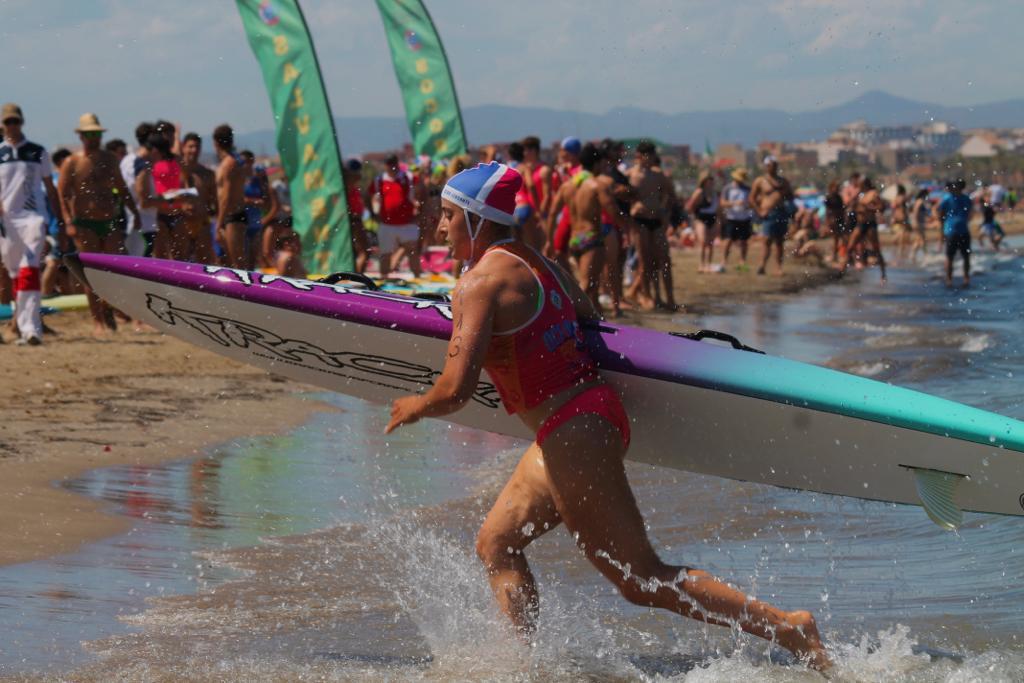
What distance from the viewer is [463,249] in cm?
451

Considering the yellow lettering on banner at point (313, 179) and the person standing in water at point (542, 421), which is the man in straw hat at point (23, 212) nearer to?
the yellow lettering on banner at point (313, 179)

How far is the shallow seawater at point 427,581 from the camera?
4668 mm

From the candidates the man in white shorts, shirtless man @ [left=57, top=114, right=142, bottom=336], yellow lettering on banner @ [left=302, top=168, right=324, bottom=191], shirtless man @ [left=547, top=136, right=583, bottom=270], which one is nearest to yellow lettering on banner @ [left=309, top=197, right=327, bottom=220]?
yellow lettering on banner @ [left=302, top=168, right=324, bottom=191]

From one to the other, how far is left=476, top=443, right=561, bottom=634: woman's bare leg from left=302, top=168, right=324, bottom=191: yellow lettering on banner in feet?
36.0

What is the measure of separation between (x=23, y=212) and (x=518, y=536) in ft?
24.4

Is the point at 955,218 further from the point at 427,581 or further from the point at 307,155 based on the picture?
the point at 427,581

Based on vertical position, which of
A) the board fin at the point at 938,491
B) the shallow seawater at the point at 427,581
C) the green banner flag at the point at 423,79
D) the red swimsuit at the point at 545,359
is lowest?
the shallow seawater at the point at 427,581

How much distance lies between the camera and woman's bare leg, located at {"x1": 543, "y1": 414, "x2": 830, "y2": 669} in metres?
4.36

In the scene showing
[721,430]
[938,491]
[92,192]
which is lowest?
[938,491]

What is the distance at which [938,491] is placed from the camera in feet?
16.7

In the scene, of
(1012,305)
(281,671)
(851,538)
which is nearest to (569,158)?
(1012,305)

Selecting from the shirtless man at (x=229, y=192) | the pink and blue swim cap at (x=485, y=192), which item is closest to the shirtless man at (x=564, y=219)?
the shirtless man at (x=229, y=192)

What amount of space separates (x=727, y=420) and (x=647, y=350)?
Result: 1.46 ft

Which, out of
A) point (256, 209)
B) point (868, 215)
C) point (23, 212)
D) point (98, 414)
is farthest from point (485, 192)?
point (868, 215)
